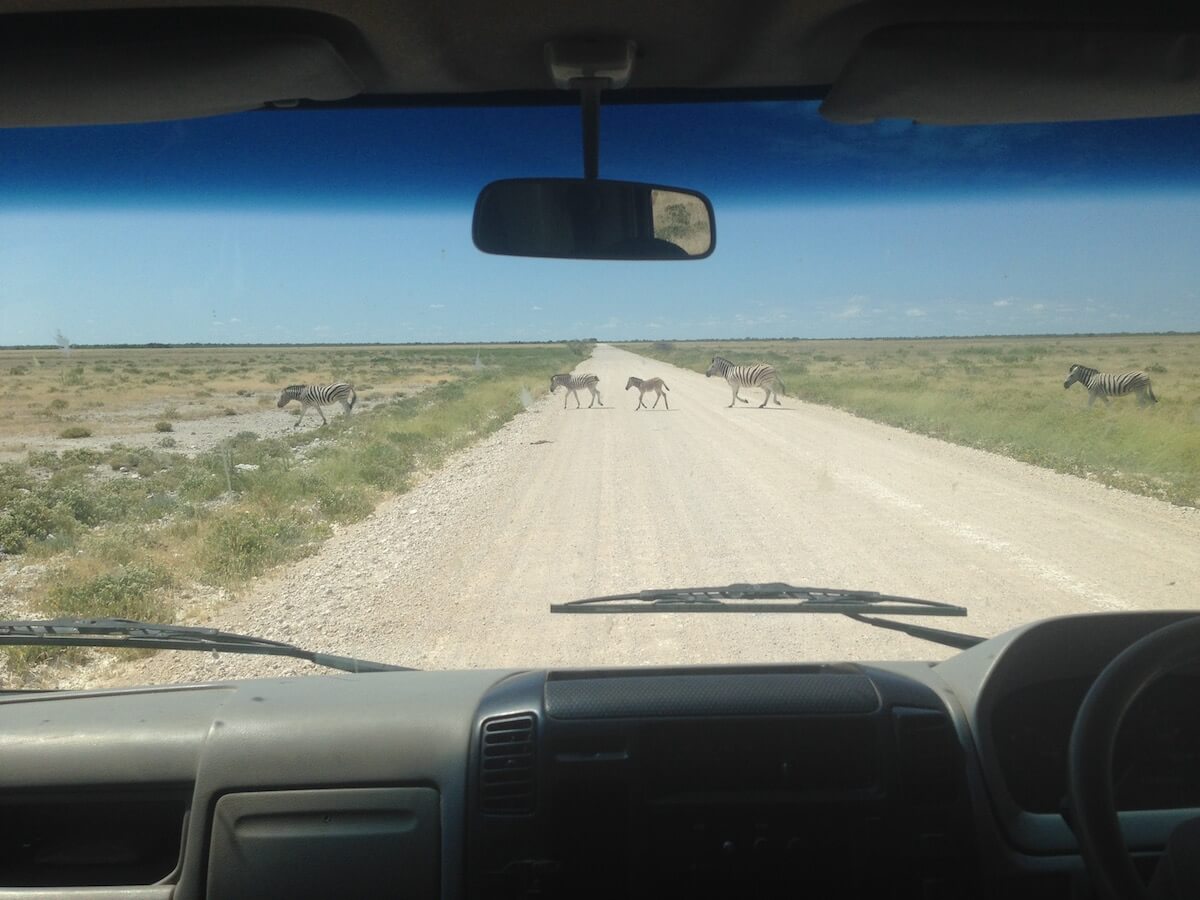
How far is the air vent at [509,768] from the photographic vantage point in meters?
3.03

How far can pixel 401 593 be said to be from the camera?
5.97 m

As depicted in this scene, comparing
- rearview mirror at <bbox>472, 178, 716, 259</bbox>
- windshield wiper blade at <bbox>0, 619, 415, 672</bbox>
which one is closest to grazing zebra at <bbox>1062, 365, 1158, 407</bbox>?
rearview mirror at <bbox>472, 178, 716, 259</bbox>

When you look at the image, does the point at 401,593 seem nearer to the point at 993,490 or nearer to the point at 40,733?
the point at 40,733

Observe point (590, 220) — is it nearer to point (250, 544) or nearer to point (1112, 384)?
point (250, 544)

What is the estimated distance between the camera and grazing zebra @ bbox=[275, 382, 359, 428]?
8109 millimetres

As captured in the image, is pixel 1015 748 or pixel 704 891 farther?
pixel 1015 748

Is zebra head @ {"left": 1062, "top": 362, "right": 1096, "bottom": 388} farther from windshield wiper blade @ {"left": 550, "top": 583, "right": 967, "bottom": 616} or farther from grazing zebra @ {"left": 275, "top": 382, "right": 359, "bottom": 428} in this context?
grazing zebra @ {"left": 275, "top": 382, "right": 359, "bottom": 428}

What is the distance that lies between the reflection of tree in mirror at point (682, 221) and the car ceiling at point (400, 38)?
0.54m

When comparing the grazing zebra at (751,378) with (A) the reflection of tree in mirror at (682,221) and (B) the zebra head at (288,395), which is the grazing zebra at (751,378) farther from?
(A) the reflection of tree in mirror at (682,221)

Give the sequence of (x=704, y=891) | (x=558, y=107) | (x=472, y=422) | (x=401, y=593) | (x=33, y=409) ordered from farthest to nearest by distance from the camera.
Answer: (x=472, y=422) < (x=33, y=409) < (x=401, y=593) < (x=558, y=107) < (x=704, y=891)

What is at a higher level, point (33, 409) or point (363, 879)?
point (33, 409)

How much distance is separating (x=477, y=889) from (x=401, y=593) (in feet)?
10.2

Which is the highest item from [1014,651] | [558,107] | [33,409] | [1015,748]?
[558,107]

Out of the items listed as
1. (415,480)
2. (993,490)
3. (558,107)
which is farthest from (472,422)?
(558,107)
